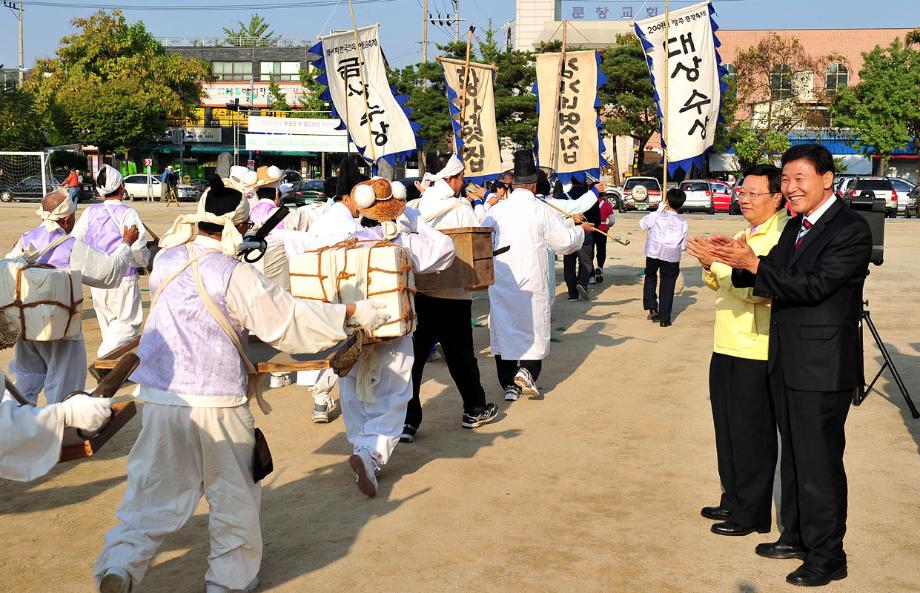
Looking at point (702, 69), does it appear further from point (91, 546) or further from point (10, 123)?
point (10, 123)

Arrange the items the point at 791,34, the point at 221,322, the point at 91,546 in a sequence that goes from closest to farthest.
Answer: the point at 221,322
the point at 91,546
the point at 791,34

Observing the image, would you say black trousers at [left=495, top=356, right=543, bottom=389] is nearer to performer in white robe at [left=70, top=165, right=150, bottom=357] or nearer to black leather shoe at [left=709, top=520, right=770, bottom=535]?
performer in white robe at [left=70, top=165, right=150, bottom=357]

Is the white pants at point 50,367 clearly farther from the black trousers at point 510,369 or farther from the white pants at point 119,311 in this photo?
the black trousers at point 510,369

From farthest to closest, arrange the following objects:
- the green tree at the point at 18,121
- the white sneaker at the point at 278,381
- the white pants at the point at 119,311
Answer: the green tree at the point at 18,121, the white pants at the point at 119,311, the white sneaker at the point at 278,381

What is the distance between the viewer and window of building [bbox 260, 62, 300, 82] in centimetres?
6833

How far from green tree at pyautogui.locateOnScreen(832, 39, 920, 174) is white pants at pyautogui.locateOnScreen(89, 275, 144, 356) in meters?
37.8

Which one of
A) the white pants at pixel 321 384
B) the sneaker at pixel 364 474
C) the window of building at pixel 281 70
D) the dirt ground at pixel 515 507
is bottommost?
the dirt ground at pixel 515 507

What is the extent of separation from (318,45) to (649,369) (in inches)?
254

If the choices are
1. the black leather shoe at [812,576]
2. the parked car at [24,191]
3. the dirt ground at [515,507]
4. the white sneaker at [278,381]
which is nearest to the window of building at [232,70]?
the parked car at [24,191]

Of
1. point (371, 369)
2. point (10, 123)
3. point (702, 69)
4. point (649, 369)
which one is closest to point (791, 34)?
point (10, 123)

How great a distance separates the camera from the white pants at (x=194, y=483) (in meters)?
3.95

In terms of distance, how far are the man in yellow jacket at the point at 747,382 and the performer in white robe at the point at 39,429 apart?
284cm

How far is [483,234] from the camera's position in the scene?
6598 millimetres

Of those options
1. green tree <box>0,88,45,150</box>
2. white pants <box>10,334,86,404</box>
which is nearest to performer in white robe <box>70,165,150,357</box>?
white pants <box>10,334,86,404</box>
